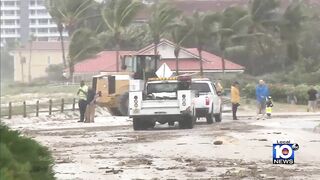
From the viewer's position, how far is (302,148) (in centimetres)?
1628

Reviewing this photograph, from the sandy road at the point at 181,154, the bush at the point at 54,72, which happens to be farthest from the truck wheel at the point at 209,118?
the bush at the point at 54,72

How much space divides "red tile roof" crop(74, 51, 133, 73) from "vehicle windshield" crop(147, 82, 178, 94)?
4659 centimetres

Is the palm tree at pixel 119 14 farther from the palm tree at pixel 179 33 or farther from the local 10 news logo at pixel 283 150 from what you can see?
the local 10 news logo at pixel 283 150

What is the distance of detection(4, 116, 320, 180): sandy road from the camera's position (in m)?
12.0

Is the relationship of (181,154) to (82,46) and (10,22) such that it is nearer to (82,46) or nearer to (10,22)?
(82,46)

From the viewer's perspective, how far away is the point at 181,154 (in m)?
15.2

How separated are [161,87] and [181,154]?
10.2 meters

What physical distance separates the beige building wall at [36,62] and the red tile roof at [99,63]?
36.2 metres

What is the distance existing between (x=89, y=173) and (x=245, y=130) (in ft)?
35.9

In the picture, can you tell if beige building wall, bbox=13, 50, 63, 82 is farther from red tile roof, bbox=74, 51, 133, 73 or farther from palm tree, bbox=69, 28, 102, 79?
palm tree, bbox=69, 28, 102, 79

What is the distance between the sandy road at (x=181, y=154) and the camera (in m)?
12.0

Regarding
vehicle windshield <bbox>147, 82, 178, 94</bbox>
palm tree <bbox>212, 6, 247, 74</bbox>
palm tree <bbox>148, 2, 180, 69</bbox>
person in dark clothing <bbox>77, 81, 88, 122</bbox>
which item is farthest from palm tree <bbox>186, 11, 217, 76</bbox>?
vehicle windshield <bbox>147, 82, 178, 94</bbox>

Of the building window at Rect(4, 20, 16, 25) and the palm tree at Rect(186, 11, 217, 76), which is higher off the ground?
the building window at Rect(4, 20, 16, 25)

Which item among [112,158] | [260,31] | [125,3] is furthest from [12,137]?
[260,31]
